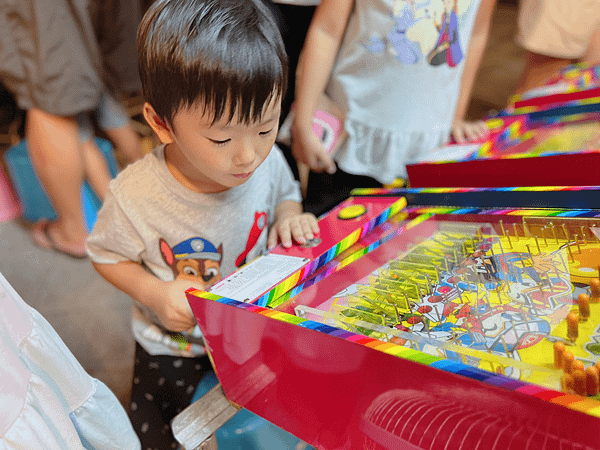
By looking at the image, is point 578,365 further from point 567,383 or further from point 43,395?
point 43,395

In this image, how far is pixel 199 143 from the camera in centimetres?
53

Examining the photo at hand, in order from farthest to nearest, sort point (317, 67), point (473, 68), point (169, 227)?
1. point (473, 68)
2. point (317, 67)
3. point (169, 227)

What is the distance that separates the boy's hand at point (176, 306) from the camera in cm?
63

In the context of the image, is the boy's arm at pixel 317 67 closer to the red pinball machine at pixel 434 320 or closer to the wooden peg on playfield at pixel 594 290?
the red pinball machine at pixel 434 320

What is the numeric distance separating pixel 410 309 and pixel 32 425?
0.36m

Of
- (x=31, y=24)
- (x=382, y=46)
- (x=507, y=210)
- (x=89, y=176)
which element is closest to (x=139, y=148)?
(x=89, y=176)

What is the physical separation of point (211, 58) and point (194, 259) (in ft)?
1.08

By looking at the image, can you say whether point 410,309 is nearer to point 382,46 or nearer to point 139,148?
point 382,46

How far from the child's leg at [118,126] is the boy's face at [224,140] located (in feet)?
4.25

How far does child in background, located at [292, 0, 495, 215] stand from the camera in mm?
896

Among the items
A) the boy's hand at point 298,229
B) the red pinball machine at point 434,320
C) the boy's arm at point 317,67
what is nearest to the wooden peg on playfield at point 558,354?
the red pinball machine at point 434,320

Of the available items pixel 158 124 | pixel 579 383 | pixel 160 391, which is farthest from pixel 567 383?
pixel 160 391

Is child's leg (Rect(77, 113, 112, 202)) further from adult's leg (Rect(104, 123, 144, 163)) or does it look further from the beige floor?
the beige floor

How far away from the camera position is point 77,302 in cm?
149
